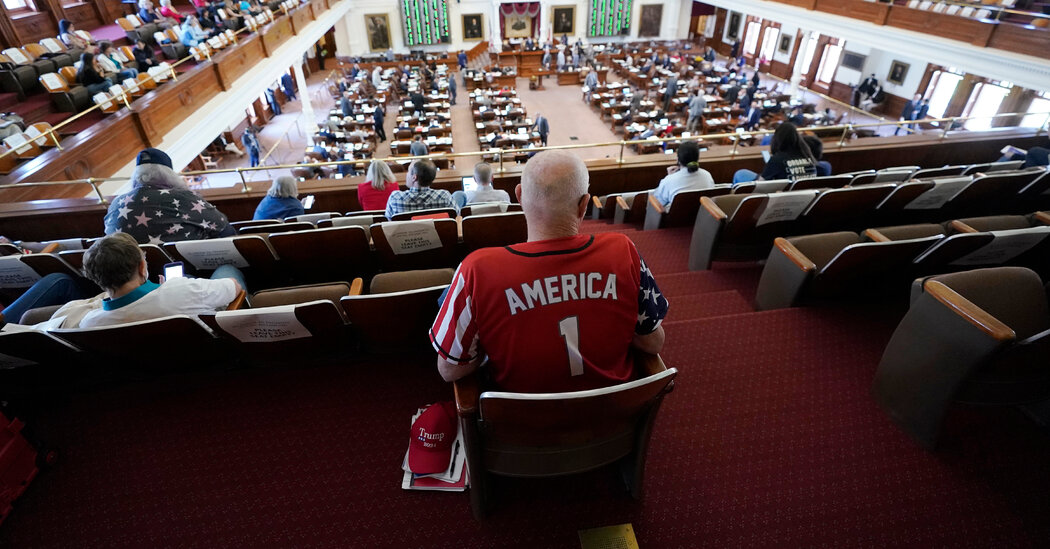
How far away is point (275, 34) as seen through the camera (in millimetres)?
10156

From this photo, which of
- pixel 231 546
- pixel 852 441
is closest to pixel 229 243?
pixel 231 546

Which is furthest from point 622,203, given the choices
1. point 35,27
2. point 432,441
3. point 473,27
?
point 473,27

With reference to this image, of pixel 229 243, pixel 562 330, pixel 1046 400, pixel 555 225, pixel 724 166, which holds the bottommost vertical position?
pixel 724 166

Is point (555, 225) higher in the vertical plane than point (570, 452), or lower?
higher

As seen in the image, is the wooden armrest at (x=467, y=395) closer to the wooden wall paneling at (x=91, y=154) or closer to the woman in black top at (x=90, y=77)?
the wooden wall paneling at (x=91, y=154)

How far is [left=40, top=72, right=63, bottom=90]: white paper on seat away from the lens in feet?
19.6

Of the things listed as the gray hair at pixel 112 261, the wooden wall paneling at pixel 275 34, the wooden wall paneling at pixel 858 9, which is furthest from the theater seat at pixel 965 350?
the wooden wall paneling at pixel 858 9

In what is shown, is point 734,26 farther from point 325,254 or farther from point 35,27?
point 325,254

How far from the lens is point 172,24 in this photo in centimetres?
1012

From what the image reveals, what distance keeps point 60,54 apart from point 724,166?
34.2 feet

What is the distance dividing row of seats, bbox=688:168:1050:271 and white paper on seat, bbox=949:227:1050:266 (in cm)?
74

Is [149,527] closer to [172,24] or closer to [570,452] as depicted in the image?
[570,452]

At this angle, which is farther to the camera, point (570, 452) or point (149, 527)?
point (149, 527)

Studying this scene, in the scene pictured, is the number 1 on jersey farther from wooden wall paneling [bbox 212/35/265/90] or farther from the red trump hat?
wooden wall paneling [bbox 212/35/265/90]
